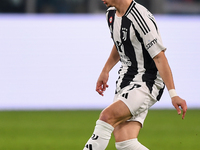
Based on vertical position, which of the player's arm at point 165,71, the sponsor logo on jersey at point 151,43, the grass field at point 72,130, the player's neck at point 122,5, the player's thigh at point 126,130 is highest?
the player's neck at point 122,5

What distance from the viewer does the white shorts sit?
416 cm

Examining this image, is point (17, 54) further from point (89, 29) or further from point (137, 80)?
point (137, 80)

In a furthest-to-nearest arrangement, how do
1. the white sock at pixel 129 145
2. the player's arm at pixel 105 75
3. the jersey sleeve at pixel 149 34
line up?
the player's arm at pixel 105 75, the white sock at pixel 129 145, the jersey sleeve at pixel 149 34

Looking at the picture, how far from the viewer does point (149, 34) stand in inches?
162

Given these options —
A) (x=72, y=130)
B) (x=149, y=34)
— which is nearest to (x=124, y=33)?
(x=149, y=34)

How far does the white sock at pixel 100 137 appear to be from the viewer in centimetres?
398

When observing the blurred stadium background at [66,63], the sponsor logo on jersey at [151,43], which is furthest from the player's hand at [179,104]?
the blurred stadium background at [66,63]

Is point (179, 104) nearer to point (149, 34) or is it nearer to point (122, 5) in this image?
point (149, 34)

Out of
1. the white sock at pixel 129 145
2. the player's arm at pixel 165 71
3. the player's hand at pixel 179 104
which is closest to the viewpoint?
the player's hand at pixel 179 104

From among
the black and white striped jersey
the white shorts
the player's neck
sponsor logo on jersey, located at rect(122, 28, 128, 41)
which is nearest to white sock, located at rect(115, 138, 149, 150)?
the white shorts

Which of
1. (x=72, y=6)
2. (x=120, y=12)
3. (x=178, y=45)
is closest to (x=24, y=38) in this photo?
(x=72, y=6)

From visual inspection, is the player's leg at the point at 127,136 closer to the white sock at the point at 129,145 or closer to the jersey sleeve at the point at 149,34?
the white sock at the point at 129,145

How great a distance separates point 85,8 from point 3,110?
344 centimetres

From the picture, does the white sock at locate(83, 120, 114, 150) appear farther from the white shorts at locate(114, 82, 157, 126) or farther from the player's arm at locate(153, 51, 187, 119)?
the player's arm at locate(153, 51, 187, 119)
